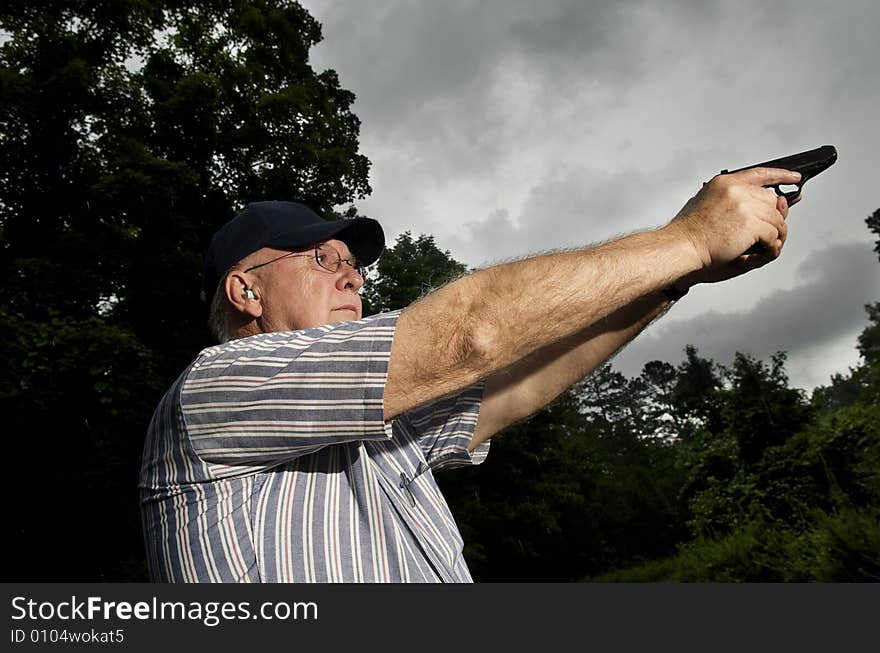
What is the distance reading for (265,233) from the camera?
2312 millimetres

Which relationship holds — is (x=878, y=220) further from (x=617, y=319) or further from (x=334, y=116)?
(x=617, y=319)

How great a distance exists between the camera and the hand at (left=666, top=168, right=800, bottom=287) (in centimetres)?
163

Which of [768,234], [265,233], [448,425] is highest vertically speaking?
[265,233]

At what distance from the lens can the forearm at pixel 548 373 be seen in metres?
2.22

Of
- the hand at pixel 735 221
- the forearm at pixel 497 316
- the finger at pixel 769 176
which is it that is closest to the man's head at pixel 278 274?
the forearm at pixel 497 316

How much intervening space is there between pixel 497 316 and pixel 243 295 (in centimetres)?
119

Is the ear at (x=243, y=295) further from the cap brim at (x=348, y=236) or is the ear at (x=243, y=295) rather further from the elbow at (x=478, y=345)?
the elbow at (x=478, y=345)

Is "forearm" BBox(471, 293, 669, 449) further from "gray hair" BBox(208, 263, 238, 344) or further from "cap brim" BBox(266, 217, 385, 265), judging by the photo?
"gray hair" BBox(208, 263, 238, 344)

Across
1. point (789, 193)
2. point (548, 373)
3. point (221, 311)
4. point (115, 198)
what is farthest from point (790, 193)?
point (115, 198)

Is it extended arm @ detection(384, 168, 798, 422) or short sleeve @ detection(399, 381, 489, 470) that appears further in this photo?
short sleeve @ detection(399, 381, 489, 470)

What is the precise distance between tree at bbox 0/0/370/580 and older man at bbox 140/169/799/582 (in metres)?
10.6

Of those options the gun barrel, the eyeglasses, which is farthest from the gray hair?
the gun barrel

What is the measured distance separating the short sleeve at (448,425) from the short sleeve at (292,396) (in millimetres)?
791

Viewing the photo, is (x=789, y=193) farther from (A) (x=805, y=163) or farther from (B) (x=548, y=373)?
(B) (x=548, y=373)
